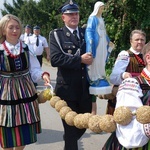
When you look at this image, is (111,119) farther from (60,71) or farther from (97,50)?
(60,71)

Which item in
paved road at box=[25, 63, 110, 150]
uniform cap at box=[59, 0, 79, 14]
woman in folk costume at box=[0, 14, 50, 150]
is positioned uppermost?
uniform cap at box=[59, 0, 79, 14]

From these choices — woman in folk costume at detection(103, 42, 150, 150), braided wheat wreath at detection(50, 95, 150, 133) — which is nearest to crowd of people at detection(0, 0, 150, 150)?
braided wheat wreath at detection(50, 95, 150, 133)

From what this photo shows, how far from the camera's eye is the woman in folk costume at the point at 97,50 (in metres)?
3.03

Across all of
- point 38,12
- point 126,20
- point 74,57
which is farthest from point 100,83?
point 38,12

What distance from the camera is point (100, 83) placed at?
121 inches

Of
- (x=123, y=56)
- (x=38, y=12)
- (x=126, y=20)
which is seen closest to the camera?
(x=123, y=56)

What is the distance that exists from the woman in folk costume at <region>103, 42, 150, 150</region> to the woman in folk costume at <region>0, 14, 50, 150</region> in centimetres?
127

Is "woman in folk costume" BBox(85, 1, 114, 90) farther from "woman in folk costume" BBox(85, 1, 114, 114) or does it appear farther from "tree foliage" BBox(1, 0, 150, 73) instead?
"tree foliage" BBox(1, 0, 150, 73)

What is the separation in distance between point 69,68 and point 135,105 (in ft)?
4.16

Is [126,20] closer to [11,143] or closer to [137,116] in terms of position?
[11,143]

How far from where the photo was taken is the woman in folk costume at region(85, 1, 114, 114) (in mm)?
3025

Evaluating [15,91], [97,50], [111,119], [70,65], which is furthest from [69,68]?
[111,119]

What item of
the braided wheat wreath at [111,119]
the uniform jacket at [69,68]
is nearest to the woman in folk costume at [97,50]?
the uniform jacket at [69,68]

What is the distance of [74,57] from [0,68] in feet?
2.40
